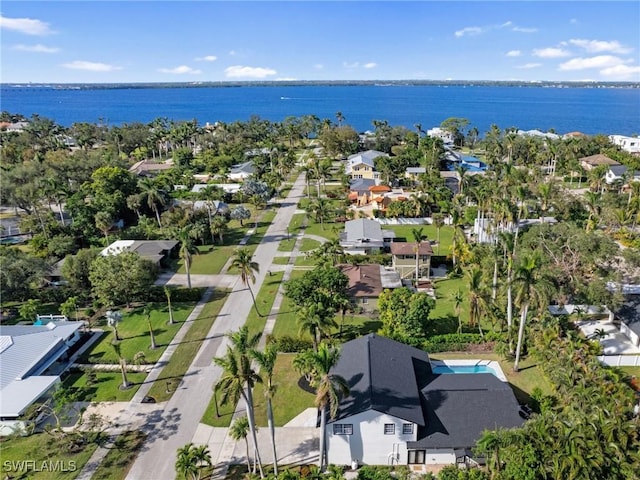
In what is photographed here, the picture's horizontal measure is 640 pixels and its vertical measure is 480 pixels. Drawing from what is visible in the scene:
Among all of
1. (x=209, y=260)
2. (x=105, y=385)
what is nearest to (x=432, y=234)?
(x=209, y=260)

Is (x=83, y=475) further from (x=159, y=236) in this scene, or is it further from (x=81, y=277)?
(x=159, y=236)

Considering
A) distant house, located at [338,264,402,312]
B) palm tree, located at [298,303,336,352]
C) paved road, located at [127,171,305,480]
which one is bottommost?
paved road, located at [127,171,305,480]

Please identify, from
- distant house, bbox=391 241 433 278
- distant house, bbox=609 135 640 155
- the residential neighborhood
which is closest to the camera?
the residential neighborhood

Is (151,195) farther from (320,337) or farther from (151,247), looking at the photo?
(320,337)

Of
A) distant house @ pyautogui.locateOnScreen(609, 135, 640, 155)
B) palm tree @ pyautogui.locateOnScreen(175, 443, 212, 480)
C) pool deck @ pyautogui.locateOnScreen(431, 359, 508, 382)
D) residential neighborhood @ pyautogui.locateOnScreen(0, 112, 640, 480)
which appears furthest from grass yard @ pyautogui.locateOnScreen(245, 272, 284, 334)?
distant house @ pyautogui.locateOnScreen(609, 135, 640, 155)

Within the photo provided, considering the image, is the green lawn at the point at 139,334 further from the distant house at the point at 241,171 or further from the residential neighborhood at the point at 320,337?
the distant house at the point at 241,171

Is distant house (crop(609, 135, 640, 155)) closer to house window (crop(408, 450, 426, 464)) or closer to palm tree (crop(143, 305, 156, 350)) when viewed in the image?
house window (crop(408, 450, 426, 464))

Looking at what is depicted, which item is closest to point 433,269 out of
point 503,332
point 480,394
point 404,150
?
point 503,332

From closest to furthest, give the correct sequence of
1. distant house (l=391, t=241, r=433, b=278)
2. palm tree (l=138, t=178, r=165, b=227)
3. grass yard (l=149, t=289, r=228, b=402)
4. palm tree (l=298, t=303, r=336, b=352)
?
palm tree (l=298, t=303, r=336, b=352) → grass yard (l=149, t=289, r=228, b=402) → distant house (l=391, t=241, r=433, b=278) → palm tree (l=138, t=178, r=165, b=227)
